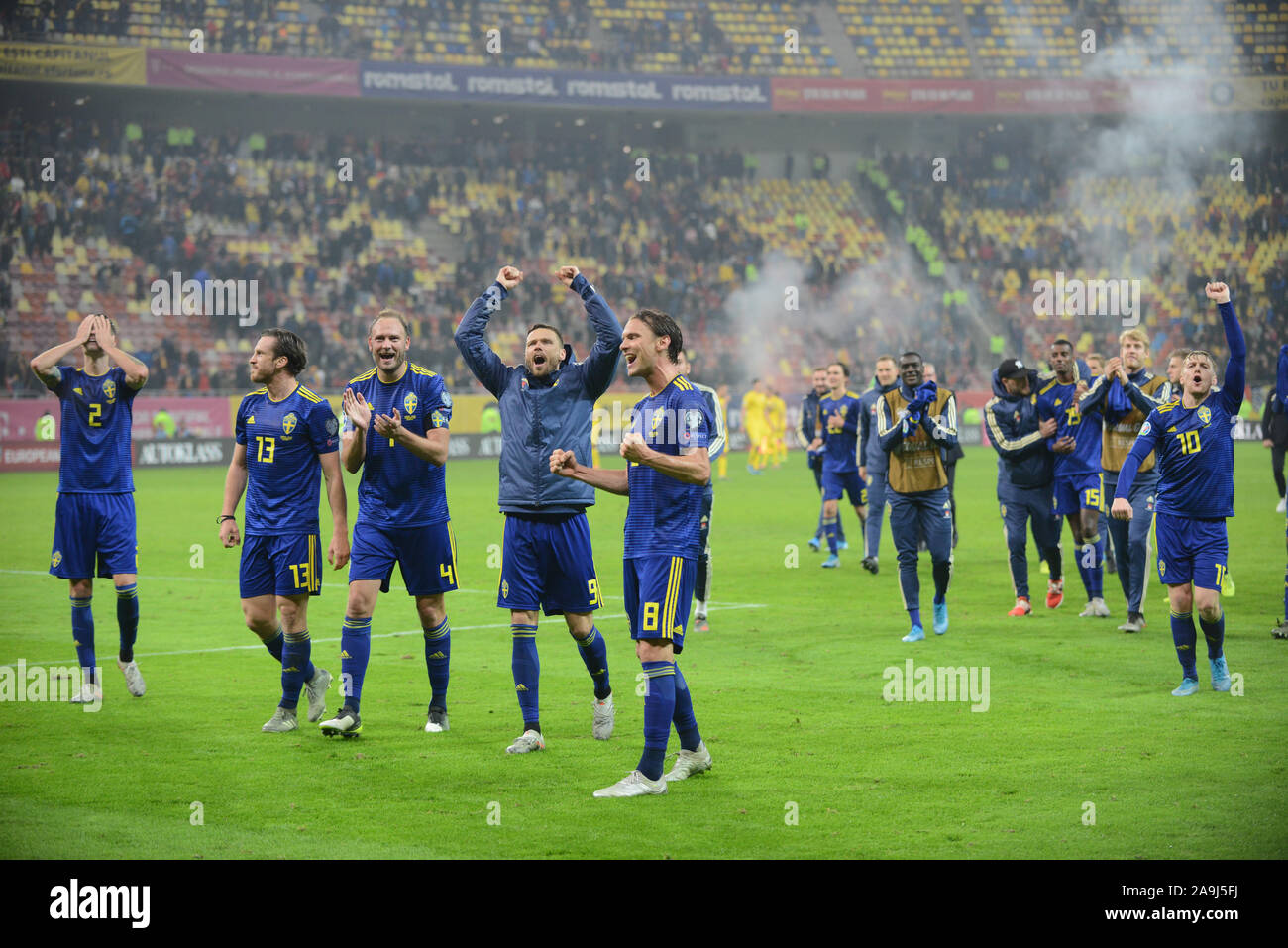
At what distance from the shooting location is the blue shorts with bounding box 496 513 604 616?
340 inches

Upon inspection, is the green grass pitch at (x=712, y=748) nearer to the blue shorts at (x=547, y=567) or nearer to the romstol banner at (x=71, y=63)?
the blue shorts at (x=547, y=567)

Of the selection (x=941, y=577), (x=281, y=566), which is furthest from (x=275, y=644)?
(x=941, y=577)

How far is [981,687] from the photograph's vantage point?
10359 millimetres

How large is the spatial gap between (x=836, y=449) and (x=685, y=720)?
1088 cm

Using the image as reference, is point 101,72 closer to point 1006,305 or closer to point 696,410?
point 1006,305

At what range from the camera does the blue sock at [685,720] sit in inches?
308

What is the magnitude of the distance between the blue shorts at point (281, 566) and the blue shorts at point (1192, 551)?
5548 millimetres

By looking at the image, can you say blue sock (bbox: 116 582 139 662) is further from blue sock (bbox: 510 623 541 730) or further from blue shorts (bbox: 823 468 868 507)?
blue shorts (bbox: 823 468 868 507)

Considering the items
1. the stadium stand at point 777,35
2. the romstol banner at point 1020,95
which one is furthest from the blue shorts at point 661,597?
the romstol banner at point 1020,95

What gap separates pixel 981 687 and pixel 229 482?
5398 millimetres

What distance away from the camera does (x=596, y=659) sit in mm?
8891

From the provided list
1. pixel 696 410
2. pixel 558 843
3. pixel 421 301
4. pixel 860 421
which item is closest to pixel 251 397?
pixel 696 410

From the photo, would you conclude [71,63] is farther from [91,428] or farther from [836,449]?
[91,428]

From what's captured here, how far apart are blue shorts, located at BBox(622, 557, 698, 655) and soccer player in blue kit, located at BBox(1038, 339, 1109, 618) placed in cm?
716
